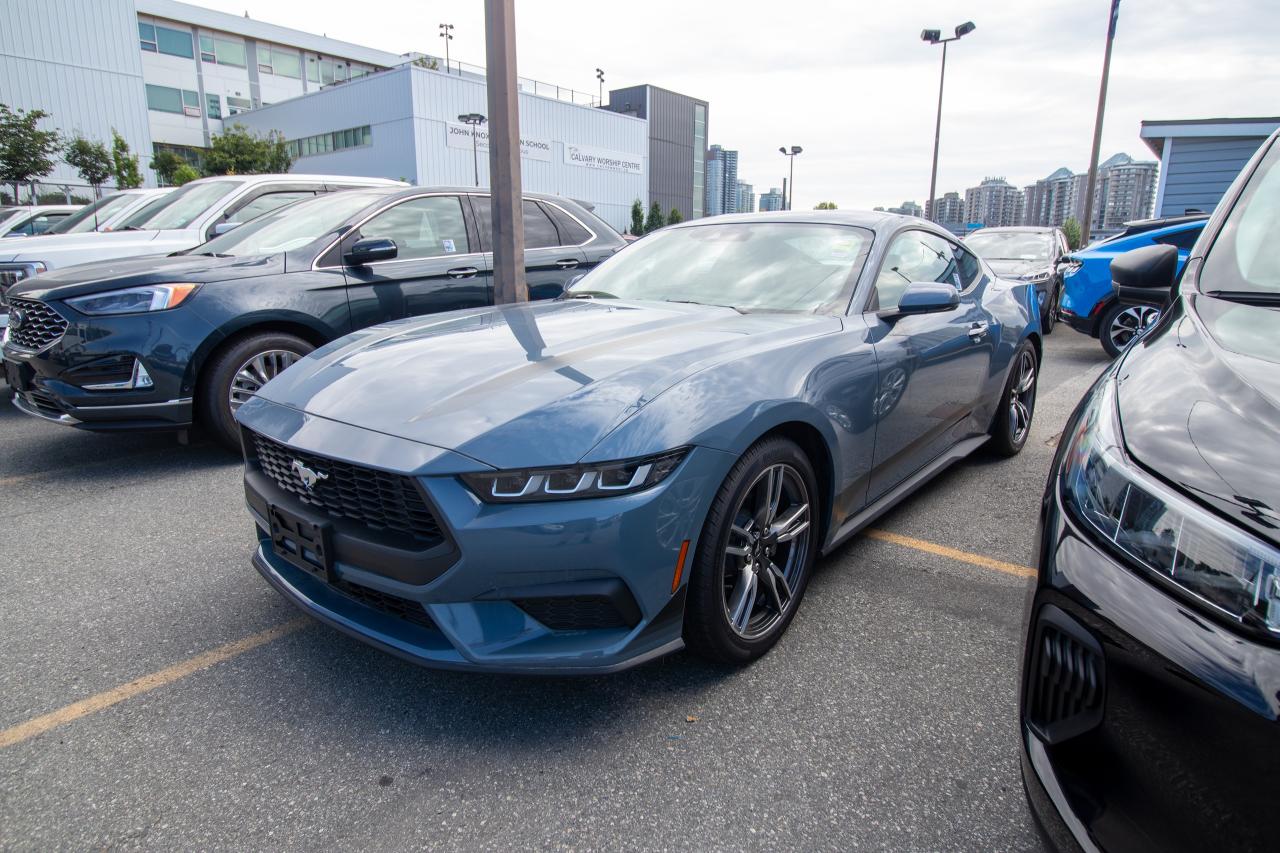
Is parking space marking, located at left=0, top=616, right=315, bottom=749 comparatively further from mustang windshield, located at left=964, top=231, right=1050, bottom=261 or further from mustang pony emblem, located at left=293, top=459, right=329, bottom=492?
mustang windshield, located at left=964, top=231, right=1050, bottom=261

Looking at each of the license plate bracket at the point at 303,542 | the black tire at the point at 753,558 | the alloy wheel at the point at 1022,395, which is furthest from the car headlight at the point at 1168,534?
the alloy wheel at the point at 1022,395

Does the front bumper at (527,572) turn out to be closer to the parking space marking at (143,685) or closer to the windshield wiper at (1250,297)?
the parking space marking at (143,685)

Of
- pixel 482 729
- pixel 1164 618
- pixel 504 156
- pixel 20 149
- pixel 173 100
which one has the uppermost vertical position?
pixel 173 100

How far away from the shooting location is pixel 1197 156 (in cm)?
1841

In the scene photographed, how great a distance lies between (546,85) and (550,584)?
163 feet

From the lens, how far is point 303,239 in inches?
196

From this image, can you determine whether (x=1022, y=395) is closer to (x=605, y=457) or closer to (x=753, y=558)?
(x=753, y=558)

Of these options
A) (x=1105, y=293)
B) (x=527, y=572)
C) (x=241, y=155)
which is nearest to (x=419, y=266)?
(x=527, y=572)

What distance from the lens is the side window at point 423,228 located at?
16.9 feet

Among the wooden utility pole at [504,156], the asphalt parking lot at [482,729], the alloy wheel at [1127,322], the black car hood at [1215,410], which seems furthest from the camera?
the alloy wheel at [1127,322]

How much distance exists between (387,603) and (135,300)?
3.20 meters

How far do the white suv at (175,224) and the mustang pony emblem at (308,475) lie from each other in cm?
483

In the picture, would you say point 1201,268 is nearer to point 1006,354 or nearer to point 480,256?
point 1006,354

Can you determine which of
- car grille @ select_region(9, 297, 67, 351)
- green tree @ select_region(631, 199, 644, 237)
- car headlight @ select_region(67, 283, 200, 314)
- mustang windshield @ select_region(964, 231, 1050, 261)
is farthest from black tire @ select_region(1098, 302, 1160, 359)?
green tree @ select_region(631, 199, 644, 237)
